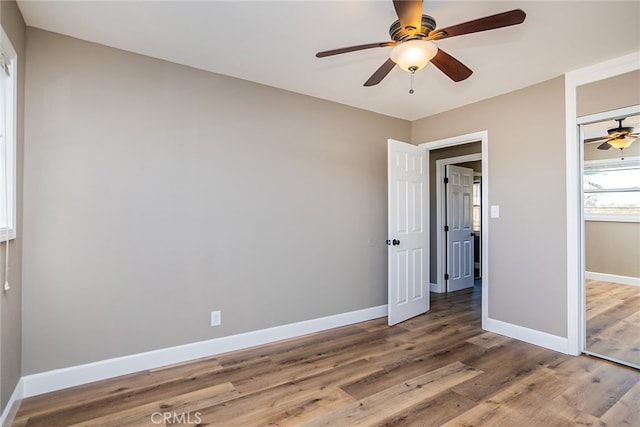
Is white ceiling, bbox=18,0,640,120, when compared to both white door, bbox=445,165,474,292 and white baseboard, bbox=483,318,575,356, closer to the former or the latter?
white door, bbox=445,165,474,292

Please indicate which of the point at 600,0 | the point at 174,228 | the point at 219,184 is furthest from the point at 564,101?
the point at 174,228

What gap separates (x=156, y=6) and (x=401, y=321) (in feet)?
12.2

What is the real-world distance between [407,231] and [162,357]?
9.31 ft

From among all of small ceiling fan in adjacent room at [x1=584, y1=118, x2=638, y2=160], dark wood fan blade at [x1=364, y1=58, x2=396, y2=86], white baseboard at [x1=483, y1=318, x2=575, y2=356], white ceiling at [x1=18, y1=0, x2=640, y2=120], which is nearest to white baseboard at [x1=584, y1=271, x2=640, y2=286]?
white baseboard at [x1=483, y1=318, x2=575, y2=356]

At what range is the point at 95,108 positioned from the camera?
2.45 metres

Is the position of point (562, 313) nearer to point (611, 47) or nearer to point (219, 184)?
point (611, 47)

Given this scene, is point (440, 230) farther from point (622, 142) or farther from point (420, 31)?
point (420, 31)

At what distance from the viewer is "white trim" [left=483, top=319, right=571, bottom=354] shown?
9.78ft

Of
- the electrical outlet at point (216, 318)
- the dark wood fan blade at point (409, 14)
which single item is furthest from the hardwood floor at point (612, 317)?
the electrical outlet at point (216, 318)

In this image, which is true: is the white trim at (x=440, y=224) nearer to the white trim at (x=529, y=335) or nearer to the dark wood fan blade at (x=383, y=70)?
the white trim at (x=529, y=335)

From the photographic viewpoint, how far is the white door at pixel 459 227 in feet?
17.4

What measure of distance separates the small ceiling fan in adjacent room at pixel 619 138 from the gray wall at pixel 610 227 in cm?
4

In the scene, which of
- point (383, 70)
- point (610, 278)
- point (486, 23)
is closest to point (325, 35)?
point (383, 70)

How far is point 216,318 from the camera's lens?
292 cm
